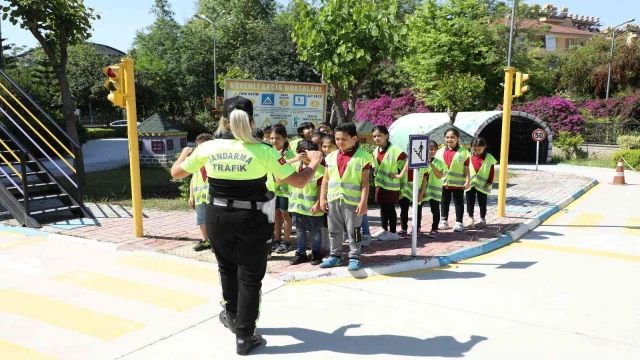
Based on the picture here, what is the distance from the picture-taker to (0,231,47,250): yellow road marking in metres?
7.11

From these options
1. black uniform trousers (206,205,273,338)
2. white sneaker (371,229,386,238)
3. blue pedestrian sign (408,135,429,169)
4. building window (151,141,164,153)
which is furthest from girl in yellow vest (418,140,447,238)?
building window (151,141,164,153)

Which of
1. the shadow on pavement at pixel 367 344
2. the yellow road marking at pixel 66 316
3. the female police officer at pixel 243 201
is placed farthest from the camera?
the yellow road marking at pixel 66 316

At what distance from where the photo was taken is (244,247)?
3803 millimetres

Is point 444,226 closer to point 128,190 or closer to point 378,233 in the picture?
point 378,233

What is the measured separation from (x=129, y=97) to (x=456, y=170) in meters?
5.08

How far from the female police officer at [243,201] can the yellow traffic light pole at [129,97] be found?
3825 millimetres

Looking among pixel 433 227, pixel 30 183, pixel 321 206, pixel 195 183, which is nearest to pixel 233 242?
pixel 321 206

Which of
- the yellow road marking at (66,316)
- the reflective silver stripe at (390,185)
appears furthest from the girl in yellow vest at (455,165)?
the yellow road marking at (66,316)

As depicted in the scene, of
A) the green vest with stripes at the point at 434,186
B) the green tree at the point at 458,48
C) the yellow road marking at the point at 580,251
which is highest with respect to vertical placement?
the green tree at the point at 458,48

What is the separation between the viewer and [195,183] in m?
6.55

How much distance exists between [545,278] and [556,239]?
8.27ft

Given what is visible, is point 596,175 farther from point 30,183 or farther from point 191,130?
point 191,130

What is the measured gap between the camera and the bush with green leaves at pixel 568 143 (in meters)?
23.9

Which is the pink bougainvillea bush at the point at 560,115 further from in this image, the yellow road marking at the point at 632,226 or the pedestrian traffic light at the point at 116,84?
the pedestrian traffic light at the point at 116,84
